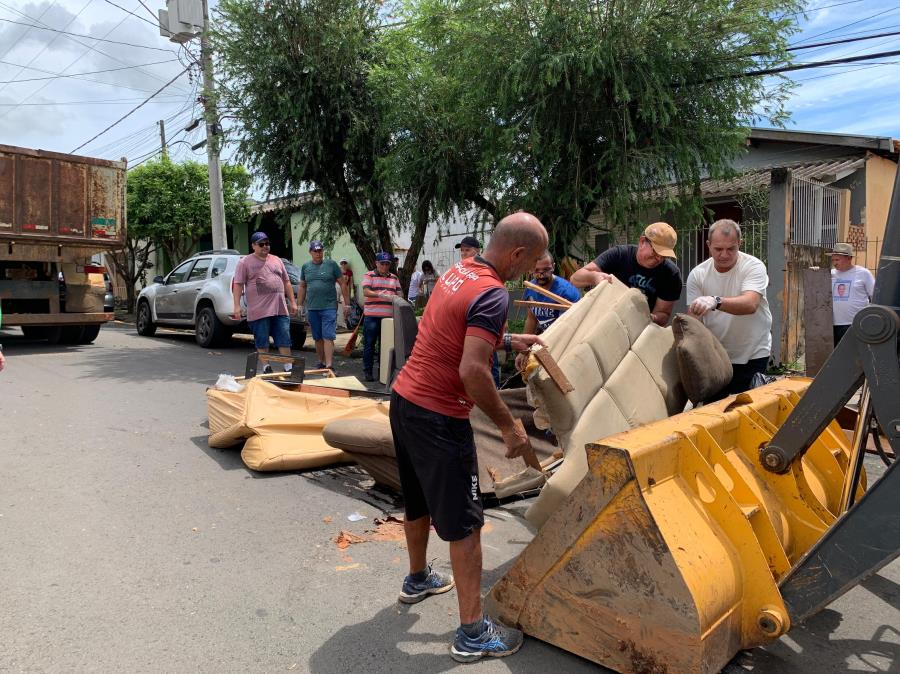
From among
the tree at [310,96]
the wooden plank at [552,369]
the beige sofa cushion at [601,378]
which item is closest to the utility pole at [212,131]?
the tree at [310,96]

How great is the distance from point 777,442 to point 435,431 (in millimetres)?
1390

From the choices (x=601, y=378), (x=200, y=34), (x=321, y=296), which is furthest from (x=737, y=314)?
(x=200, y=34)

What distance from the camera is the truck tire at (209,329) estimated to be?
39.9 ft

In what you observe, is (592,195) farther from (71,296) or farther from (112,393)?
(71,296)

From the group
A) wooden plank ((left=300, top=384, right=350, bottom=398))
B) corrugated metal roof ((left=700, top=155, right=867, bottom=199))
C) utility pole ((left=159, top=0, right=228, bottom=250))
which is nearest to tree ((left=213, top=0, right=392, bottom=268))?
utility pole ((left=159, top=0, right=228, bottom=250))

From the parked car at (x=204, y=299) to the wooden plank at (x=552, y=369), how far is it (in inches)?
345

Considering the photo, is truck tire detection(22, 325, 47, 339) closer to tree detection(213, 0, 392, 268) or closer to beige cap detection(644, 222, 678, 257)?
tree detection(213, 0, 392, 268)

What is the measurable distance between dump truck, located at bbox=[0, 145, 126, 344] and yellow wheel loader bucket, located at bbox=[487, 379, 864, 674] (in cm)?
1135

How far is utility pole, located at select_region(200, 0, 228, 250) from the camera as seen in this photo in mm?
12555

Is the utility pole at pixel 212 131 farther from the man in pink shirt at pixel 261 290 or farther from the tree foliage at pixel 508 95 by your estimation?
the man in pink shirt at pixel 261 290

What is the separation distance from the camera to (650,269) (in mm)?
4715

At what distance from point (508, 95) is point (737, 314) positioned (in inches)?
213

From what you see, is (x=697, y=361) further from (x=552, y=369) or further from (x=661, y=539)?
(x=661, y=539)

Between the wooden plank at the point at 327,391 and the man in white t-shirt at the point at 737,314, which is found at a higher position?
the man in white t-shirt at the point at 737,314
